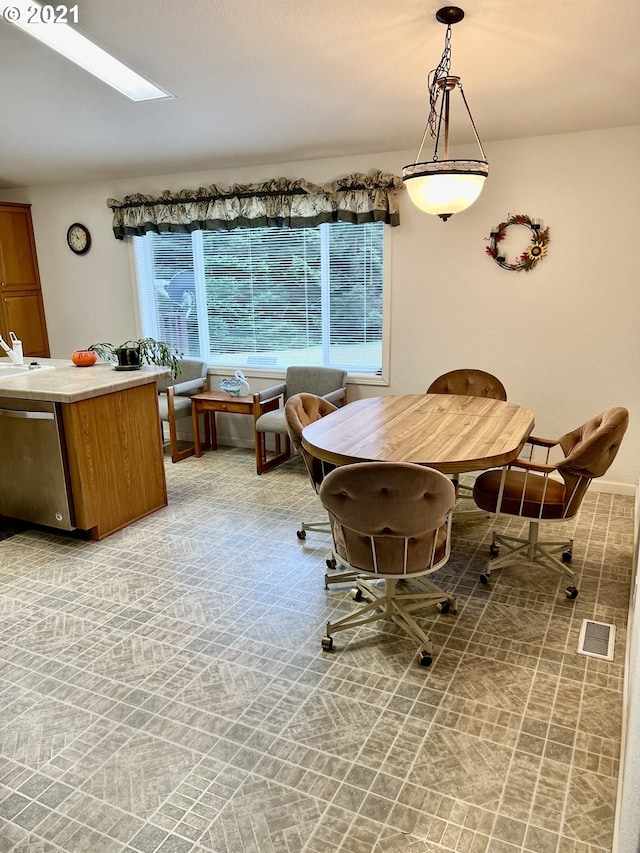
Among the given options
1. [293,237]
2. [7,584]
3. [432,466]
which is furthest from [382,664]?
[293,237]

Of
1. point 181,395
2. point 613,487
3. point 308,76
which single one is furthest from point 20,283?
point 613,487

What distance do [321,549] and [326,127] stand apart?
275cm

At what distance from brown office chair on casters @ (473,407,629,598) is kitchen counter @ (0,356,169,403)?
213 cm

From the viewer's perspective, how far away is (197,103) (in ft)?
11.8

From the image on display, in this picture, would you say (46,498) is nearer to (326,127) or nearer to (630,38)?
(326,127)

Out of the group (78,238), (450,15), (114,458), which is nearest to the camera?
(450,15)

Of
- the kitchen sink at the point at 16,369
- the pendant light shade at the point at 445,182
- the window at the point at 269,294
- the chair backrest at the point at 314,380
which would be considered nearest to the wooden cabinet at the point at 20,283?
the window at the point at 269,294

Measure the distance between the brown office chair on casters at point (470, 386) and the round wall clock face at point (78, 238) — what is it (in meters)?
3.83

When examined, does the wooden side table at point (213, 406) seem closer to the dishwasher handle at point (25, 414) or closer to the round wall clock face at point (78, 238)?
the dishwasher handle at point (25, 414)

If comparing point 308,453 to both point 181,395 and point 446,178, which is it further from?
point 181,395

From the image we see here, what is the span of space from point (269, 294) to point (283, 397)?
A: 92cm

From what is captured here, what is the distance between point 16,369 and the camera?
3.92 m

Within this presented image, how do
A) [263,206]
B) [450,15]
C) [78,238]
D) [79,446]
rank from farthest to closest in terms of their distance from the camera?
[78,238]
[263,206]
[79,446]
[450,15]

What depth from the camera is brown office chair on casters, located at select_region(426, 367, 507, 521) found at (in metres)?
3.78
